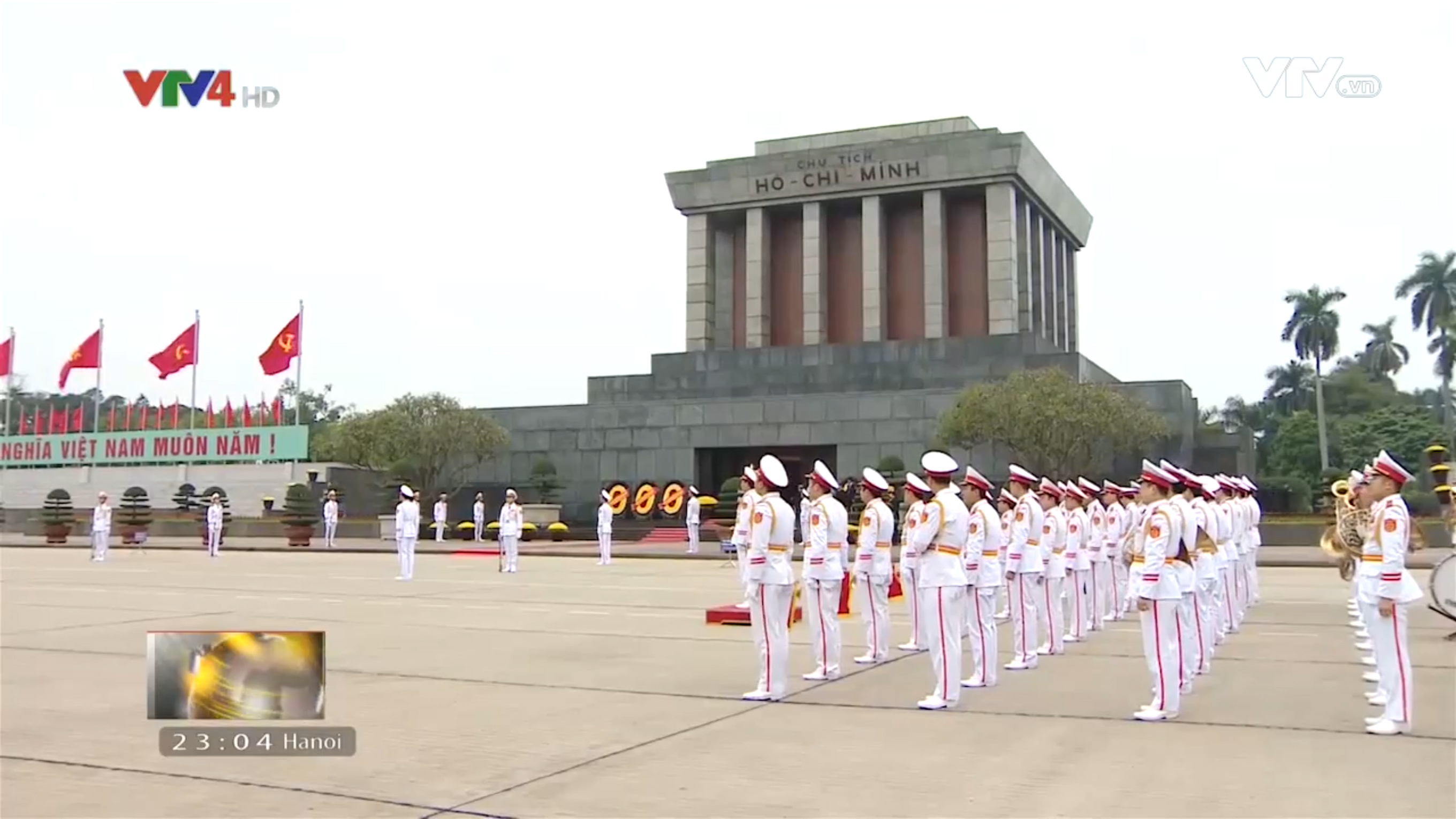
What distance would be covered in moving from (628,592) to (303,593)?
551 centimetres

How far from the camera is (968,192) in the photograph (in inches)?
1955

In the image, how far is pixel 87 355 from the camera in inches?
2021

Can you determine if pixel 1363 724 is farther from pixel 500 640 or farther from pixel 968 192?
pixel 968 192

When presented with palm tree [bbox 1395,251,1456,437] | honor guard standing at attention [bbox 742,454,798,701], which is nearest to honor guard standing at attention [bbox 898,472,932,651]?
honor guard standing at attention [bbox 742,454,798,701]

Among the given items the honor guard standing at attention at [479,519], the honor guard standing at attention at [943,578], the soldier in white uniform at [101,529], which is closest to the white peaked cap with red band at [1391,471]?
the honor guard standing at attention at [943,578]

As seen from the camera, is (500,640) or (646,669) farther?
(500,640)

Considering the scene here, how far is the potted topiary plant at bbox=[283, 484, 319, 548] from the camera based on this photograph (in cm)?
3944

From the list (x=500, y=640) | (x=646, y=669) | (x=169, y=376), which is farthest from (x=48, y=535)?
(x=646, y=669)

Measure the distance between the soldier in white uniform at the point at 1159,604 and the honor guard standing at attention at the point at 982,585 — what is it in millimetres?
1564

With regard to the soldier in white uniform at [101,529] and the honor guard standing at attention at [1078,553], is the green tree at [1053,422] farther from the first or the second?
the soldier in white uniform at [101,529]

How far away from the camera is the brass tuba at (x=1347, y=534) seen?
1312cm

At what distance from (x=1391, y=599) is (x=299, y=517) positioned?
37.4m

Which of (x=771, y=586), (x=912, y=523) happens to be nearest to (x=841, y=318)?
(x=912, y=523)

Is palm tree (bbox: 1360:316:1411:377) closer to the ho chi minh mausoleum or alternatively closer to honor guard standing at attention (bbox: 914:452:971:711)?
the ho chi minh mausoleum
